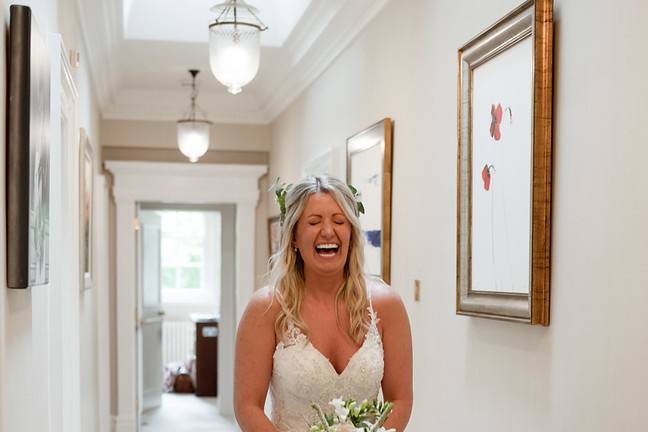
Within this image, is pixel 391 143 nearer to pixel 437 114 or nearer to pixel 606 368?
pixel 437 114

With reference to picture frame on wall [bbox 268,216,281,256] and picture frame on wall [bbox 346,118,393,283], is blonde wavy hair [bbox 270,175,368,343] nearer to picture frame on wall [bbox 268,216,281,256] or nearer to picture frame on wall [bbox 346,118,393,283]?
picture frame on wall [bbox 346,118,393,283]

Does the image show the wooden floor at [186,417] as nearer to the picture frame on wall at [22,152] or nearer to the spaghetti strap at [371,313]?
the spaghetti strap at [371,313]

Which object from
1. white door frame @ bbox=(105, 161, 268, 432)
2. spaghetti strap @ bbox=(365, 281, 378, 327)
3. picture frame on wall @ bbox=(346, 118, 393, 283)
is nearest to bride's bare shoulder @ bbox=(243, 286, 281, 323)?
spaghetti strap @ bbox=(365, 281, 378, 327)

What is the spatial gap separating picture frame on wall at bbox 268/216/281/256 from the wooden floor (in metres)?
1.89

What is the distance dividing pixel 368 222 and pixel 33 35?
2608 mm

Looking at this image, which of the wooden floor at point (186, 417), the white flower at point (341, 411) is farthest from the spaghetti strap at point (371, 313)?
the wooden floor at point (186, 417)

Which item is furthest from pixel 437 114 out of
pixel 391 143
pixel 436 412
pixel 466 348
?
pixel 436 412

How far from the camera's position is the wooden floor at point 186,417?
8.27 m

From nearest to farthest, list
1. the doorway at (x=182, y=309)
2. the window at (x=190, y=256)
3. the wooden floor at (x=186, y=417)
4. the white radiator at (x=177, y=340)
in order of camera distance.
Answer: the wooden floor at (x=186, y=417) → the doorway at (x=182, y=309) → the white radiator at (x=177, y=340) → the window at (x=190, y=256)

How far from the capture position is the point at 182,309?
39.3 feet

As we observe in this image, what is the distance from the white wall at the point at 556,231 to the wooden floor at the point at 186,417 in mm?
4867

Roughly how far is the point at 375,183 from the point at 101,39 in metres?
2.03

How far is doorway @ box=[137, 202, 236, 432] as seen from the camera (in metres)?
8.70

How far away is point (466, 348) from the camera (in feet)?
9.89
